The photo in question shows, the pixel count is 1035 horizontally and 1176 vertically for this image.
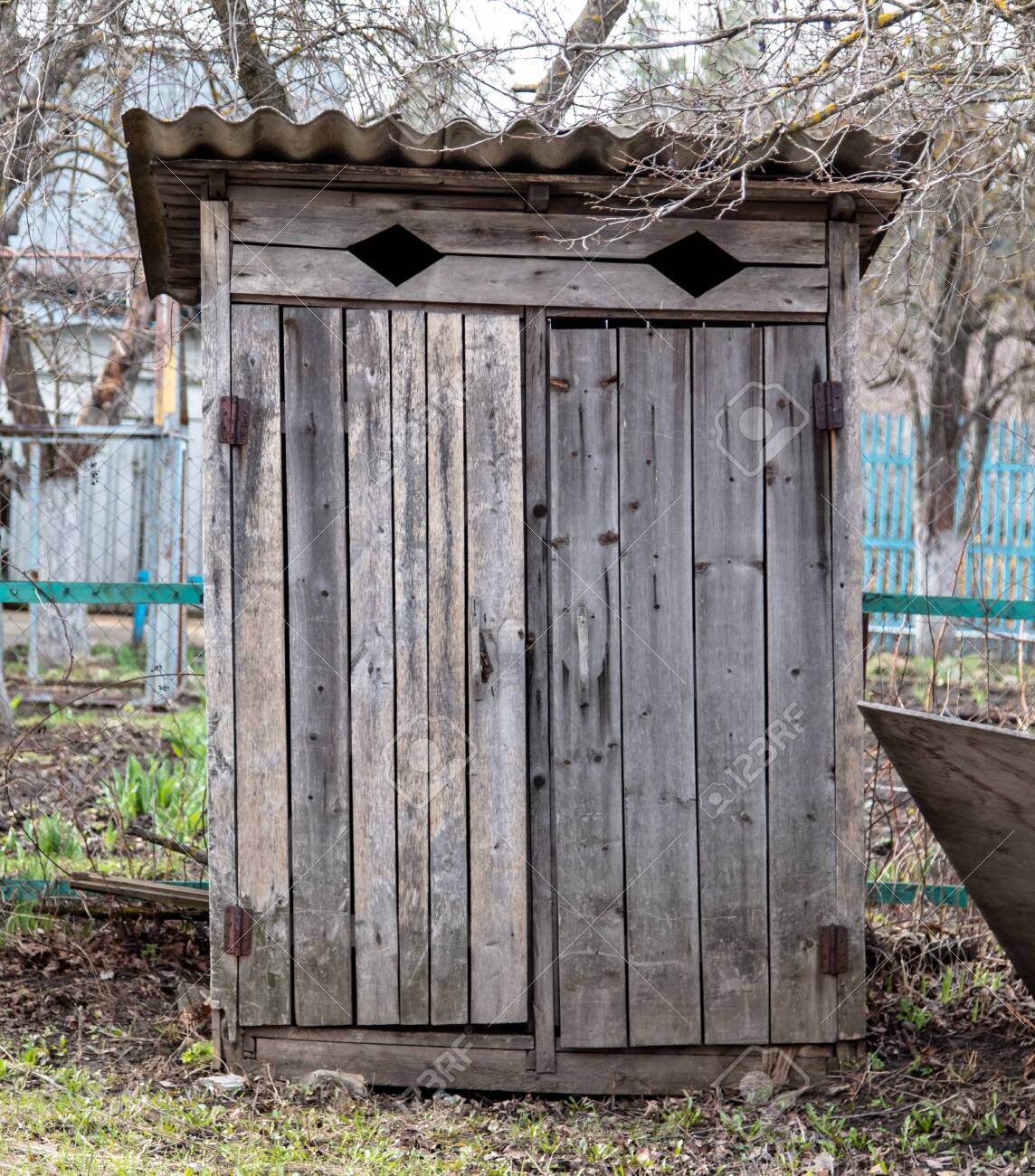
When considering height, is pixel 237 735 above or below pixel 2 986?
above

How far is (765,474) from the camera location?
379cm

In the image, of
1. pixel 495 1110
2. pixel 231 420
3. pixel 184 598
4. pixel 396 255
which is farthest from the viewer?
pixel 184 598

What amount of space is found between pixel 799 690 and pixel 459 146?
2.12m

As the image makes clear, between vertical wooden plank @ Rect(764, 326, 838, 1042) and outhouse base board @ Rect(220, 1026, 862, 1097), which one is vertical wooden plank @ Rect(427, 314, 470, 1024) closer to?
outhouse base board @ Rect(220, 1026, 862, 1097)

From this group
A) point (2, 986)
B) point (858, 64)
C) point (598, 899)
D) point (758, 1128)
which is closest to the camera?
point (858, 64)

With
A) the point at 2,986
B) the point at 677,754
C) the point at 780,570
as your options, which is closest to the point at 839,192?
the point at 780,570

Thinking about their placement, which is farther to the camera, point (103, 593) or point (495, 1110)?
point (103, 593)

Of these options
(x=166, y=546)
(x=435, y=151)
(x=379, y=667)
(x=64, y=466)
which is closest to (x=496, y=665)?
(x=379, y=667)

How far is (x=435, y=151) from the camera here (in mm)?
3508

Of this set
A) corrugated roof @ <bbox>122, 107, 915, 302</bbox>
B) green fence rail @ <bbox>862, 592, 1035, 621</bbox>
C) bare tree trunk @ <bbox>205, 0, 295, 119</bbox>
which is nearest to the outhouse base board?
green fence rail @ <bbox>862, 592, 1035, 621</bbox>

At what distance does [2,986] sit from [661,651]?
113 inches

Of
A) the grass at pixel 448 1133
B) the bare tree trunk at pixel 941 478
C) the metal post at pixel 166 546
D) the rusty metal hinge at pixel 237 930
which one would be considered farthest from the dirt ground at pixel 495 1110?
the bare tree trunk at pixel 941 478

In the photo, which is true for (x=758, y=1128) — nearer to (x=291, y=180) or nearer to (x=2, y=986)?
(x=2, y=986)

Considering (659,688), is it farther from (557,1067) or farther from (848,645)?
(557,1067)
